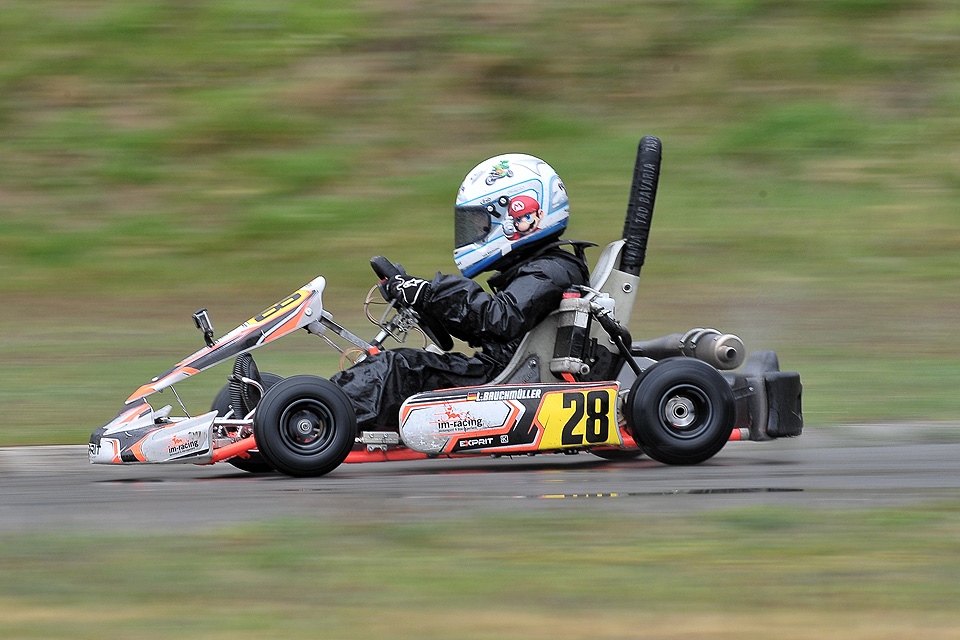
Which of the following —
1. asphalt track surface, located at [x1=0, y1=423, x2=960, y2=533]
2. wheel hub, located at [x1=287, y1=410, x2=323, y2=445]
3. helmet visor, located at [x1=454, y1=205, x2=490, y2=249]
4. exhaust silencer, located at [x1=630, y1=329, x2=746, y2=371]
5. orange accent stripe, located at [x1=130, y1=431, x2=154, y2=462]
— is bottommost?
asphalt track surface, located at [x1=0, y1=423, x2=960, y2=533]

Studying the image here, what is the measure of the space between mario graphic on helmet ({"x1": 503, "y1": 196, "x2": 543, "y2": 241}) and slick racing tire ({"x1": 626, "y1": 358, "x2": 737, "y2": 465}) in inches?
36.2

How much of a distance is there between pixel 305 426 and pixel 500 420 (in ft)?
2.87

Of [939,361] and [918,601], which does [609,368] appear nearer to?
[918,601]

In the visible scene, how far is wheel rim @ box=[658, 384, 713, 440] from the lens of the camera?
20.7 ft

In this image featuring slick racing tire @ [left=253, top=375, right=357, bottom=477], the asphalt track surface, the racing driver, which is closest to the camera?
the asphalt track surface

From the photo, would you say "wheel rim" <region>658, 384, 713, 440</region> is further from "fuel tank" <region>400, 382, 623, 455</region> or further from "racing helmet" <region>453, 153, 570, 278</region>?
"racing helmet" <region>453, 153, 570, 278</region>

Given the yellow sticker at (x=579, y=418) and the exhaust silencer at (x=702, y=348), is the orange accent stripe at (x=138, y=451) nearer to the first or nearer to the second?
the yellow sticker at (x=579, y=418)

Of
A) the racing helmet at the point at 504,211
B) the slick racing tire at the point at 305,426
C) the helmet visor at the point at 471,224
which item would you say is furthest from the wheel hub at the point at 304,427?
the helmet visor at the point at 471,224

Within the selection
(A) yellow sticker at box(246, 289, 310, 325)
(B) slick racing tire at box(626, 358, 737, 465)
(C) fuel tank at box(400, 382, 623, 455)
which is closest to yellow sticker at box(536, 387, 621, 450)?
(C) fuel tank at box(400, 382, 623, 455)

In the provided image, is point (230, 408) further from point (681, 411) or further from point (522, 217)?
point (681, 411)

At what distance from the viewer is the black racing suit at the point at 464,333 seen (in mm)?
6316

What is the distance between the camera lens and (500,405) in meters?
6.27

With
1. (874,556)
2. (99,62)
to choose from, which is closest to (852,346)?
(874,556)

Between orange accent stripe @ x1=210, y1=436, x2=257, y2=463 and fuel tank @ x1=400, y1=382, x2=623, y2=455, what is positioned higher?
fuel tank @ x1=400, y1=382, x2=623, y2=455
